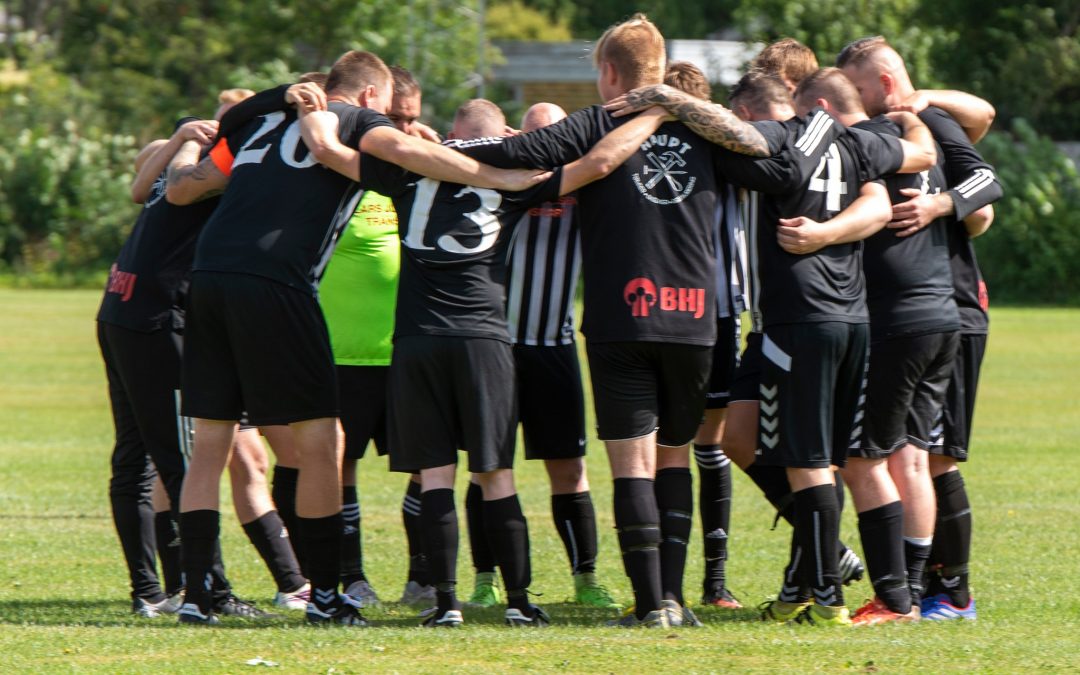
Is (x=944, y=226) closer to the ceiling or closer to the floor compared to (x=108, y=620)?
closer to the ceiling

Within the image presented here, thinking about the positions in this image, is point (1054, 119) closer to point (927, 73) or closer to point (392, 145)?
point (927, 73)

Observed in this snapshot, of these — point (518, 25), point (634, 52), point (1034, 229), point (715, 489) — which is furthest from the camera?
point (518, 25)

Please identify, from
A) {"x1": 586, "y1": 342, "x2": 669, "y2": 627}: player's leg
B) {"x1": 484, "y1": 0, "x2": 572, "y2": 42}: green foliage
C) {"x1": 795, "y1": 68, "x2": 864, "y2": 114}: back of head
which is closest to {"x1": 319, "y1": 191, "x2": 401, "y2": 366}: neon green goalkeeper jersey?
{"x1": 586, "y1": 342, "x2": 669, "y2": 627}: player's leg

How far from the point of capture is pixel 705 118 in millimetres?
5859

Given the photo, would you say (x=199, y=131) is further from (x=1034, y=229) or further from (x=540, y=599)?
(x=1034, y=229)

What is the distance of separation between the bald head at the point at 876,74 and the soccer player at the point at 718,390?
0.67 meters

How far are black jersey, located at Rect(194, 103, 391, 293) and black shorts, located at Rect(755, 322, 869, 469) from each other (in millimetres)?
1895

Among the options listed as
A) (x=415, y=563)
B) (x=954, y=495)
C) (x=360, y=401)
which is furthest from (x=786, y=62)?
(x=415, y=563)

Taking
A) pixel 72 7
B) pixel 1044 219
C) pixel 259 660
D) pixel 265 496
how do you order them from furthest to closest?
pixel 72 7, pixel 1044 219, pixel 265 496, pixel 259 660

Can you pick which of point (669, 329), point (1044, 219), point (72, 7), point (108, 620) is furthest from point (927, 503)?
point (72, 7)

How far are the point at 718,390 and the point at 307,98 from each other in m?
2.34

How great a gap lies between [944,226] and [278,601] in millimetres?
3531

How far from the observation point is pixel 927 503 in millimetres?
6422

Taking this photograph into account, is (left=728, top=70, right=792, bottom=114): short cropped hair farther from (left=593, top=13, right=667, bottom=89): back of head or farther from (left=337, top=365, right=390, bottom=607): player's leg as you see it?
(left=337, top=365, right=390, bottom=607): player's leg
